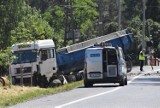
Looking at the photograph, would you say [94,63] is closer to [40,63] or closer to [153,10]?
[40,63]

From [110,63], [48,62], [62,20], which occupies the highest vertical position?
[62,20]

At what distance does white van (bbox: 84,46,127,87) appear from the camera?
3039 centimetres

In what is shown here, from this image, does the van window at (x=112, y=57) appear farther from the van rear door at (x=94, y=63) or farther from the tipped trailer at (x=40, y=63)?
the tipped trailer at (x=40, y=63)

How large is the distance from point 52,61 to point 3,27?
446 inches

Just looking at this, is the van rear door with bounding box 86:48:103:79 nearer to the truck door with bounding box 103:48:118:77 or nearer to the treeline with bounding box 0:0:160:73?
the truck door with bounding box 103:48:118:77

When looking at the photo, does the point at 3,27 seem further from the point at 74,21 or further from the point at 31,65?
the point at 74,21

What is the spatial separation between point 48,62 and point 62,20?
40109 mm

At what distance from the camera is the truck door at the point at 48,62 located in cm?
3722

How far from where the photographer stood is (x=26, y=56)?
37.0m

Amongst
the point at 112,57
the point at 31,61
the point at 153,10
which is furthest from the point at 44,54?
the point at 153,10

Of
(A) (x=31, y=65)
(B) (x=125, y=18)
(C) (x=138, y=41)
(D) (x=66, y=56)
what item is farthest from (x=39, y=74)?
(B) (x=125, y=18)

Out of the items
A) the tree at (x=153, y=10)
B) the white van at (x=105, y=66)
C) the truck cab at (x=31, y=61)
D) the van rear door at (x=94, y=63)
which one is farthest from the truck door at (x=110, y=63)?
the tree at (x=153, y=10)

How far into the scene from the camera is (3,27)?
26906mm

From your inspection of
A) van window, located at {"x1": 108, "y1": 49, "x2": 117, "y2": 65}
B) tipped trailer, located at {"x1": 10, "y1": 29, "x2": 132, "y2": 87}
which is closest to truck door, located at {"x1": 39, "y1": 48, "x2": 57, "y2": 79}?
tipped trailer, located at {"x1": 10, "y1": 29, "x2": 132, "y2": 87}
